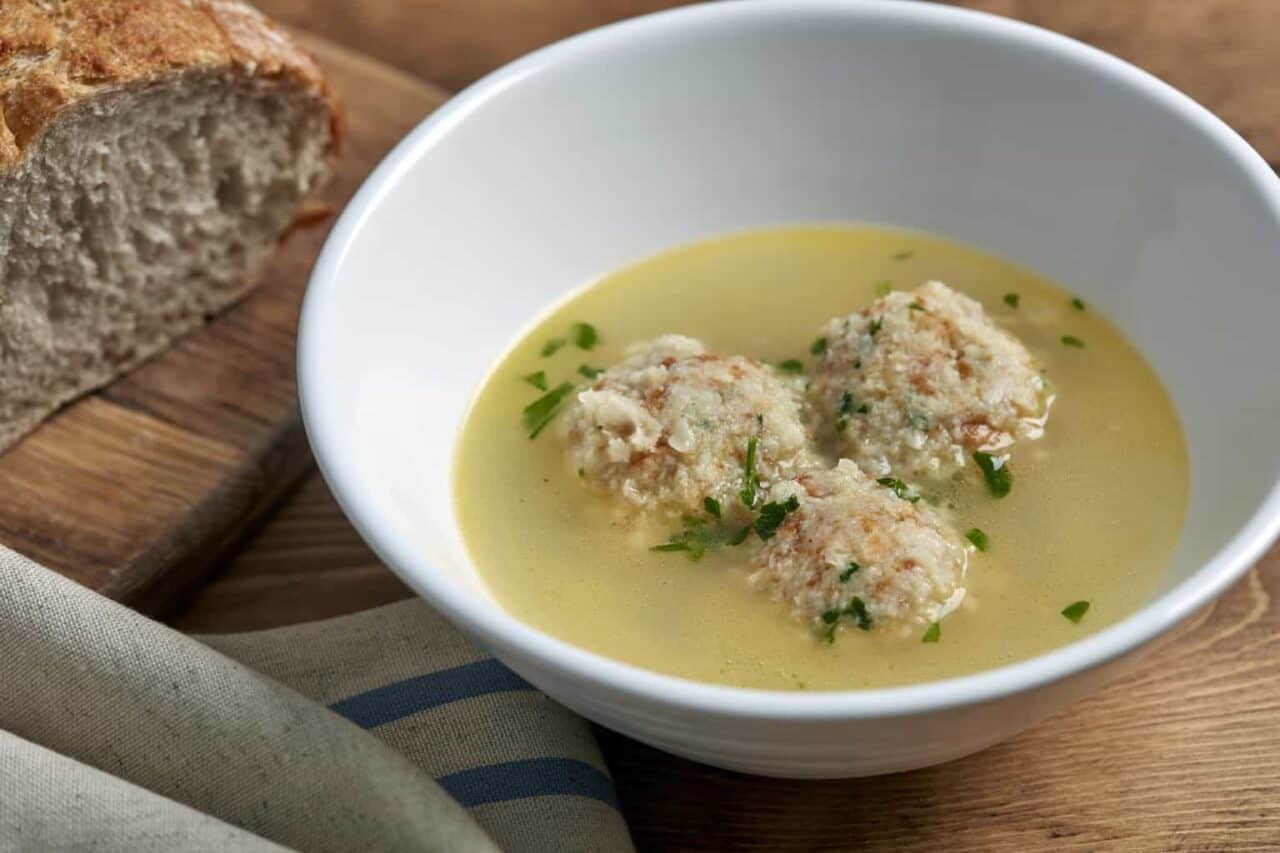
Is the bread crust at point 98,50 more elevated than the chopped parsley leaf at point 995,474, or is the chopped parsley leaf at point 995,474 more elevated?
the bread crust at point 98,50

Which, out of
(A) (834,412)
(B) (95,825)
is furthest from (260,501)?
(A) (834,412)

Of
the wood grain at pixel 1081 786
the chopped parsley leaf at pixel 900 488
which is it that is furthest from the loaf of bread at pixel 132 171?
the chopped parsley leaf at pixel 900 488

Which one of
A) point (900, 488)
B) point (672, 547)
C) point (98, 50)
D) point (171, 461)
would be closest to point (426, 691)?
point (672, 547)

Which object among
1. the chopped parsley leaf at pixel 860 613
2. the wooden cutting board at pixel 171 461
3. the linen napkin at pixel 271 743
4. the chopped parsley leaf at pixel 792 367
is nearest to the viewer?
the linen napkin at pixel 271 743

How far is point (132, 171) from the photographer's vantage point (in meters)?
3.30

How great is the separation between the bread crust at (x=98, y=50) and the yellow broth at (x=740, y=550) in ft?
3.16

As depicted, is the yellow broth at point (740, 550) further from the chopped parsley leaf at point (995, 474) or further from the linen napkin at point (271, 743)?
the linen napkin at point (271, 743)

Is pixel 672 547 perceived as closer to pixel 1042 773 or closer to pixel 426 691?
pixel 426 691

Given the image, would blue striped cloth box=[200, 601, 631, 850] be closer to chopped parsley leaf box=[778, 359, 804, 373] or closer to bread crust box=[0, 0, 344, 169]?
chopped parsley leaf box=[778, 359, 804, 373]

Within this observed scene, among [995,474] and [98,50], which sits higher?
[98,50]

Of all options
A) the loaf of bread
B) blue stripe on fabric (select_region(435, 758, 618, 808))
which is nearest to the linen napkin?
blue stripe on fabric (select_region(435, 758, 618, 808))

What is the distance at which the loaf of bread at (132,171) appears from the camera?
9.95 ft

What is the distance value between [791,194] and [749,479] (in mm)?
1022

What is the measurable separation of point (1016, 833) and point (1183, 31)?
240 centimetres
